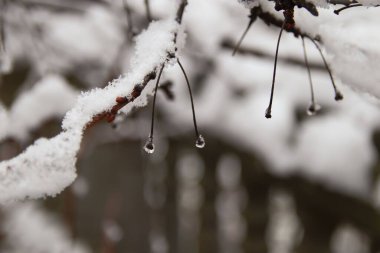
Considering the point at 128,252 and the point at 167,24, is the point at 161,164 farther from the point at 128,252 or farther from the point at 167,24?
the point at 167,24

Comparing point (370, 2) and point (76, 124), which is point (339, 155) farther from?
point (76, 124)

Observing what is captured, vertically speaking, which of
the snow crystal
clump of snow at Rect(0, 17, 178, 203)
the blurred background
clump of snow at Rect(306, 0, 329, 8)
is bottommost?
the blurred background

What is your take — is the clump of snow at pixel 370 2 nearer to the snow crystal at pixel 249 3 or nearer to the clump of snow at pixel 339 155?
the snow crystal at pixel 249 3

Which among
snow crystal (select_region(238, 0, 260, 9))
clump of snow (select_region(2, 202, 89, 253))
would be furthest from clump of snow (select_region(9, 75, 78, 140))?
clump of snow (select_region(2, 202, 89, 253))

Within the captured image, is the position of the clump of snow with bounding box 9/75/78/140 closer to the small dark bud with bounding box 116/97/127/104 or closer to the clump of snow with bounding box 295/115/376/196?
the small dark bud with bounding box 116/97/127/104

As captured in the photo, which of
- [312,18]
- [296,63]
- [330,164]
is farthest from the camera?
[330,164]

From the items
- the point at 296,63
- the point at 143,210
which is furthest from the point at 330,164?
the point at 143,210
